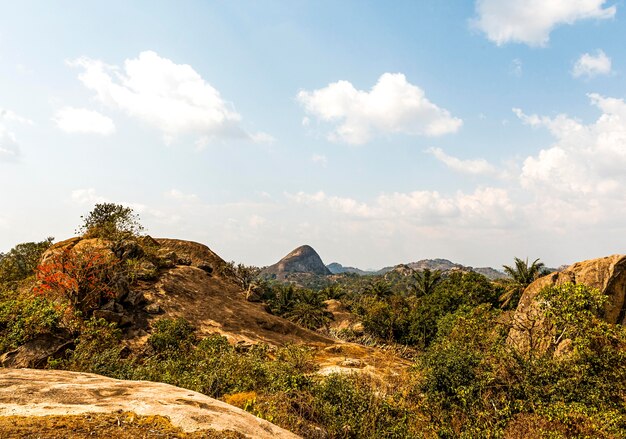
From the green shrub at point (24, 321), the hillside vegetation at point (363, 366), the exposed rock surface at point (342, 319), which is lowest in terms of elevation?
the exposed rock surface at point (342, 319)

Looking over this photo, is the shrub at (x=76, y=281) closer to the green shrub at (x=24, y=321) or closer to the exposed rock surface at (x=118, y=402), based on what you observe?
the green shrub at (x=24, y=321)

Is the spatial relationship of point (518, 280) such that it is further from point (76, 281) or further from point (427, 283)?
point (76, 281)

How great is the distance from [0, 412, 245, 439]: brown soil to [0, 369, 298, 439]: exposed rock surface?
0.55 feet

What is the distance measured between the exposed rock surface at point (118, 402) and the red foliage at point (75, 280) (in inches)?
625

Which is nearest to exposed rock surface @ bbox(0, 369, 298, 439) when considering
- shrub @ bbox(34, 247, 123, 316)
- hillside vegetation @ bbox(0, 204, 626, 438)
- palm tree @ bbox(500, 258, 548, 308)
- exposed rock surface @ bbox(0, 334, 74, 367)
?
hillside vegetation @ bbox(0, 204, 626, 438)

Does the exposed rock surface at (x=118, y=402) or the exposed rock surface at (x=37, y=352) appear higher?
the exposed rock surface at (x=118, y=402)

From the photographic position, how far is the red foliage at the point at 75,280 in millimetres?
19922

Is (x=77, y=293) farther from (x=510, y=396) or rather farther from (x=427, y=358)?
(x=510, y=396)

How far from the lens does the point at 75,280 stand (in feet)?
65.8

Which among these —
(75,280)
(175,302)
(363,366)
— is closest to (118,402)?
(363,366)

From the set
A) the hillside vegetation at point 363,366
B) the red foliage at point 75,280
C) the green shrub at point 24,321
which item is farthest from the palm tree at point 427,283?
the green shrub at point 24,321

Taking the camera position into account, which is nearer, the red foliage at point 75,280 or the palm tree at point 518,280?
the red foliage at point 75,280

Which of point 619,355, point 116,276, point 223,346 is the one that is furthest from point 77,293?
point 619,355

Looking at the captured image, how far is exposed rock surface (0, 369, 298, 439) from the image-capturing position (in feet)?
15.3
